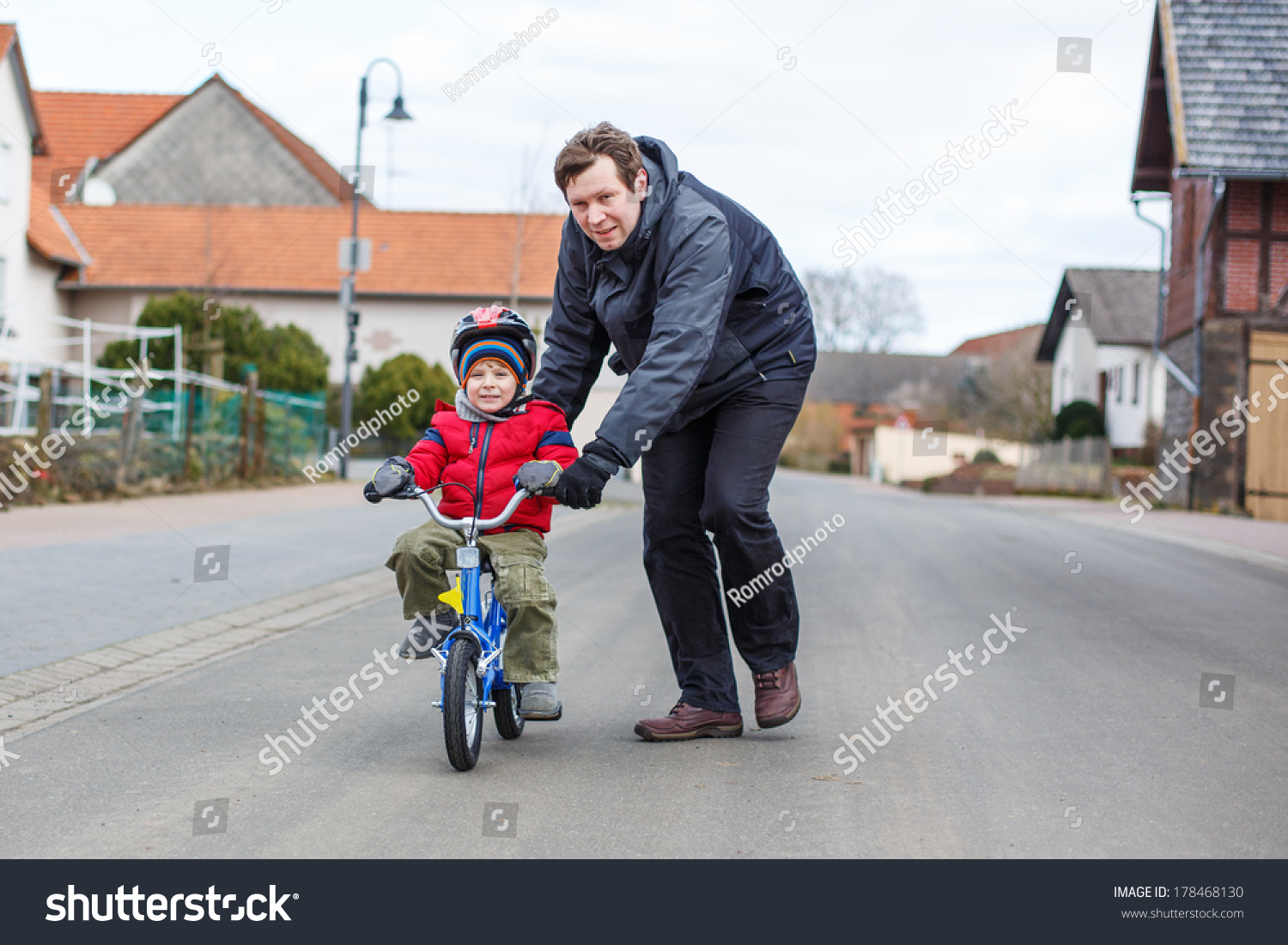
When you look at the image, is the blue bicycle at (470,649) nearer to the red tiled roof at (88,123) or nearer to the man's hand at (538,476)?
the man's hand at (538,476)

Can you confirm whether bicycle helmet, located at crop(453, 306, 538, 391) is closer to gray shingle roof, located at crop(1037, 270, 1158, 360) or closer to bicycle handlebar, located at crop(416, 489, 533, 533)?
bicycle handlebar, located at crop(416, 489, 533, 533)

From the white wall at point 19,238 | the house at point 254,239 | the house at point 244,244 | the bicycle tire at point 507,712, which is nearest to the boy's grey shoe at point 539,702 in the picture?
the bicycle tire at point 507,712

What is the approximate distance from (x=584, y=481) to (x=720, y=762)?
1.03 metres

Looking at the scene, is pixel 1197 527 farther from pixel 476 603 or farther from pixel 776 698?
pixel 476 603

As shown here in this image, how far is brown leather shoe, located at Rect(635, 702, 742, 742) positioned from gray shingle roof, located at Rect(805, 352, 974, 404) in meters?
77.5

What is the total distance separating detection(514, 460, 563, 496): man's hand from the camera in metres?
3.77

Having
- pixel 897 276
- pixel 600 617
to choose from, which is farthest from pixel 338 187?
pixel 600 617

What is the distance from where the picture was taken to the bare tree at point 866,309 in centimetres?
6253

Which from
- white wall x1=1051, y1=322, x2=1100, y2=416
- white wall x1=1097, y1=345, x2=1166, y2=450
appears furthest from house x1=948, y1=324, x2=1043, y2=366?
white wall x1=1097, y1=345, x2=1166, y2=450

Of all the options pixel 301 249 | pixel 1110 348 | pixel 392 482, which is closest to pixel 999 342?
pixel 1110 348
